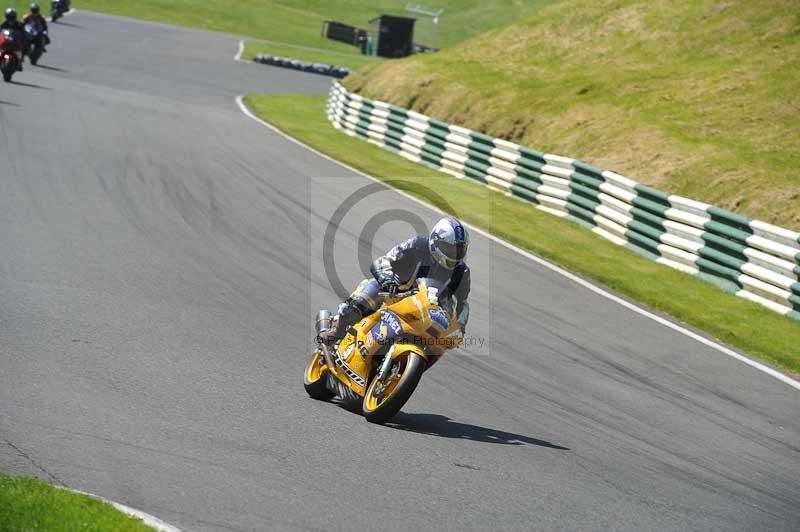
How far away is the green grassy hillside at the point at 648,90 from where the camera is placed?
72.9 ft

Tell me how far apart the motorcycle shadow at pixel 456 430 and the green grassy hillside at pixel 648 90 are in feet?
38.6

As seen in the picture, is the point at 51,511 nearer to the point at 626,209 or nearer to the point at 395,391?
the point at 395,391

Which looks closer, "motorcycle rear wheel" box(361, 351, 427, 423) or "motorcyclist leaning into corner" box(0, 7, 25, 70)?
"motorcycle rear wheel" box(361, 351, 427, 423)

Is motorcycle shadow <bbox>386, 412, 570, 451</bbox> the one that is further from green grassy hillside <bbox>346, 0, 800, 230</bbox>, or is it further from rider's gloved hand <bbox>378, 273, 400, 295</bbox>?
green grassy hillside <bbox>346, 0, 800, 230</bbox>

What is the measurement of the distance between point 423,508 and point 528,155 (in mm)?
17556

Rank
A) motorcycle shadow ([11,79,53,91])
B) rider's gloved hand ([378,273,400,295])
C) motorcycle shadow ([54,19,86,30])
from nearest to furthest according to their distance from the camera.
→ rider's gloved hand ([378,273,400,295]) → motorcycle shadow ([11,79,53,91]) → motorcycle shadow ([54,19,86,30])

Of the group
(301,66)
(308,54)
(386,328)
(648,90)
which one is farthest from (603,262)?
(308,54)

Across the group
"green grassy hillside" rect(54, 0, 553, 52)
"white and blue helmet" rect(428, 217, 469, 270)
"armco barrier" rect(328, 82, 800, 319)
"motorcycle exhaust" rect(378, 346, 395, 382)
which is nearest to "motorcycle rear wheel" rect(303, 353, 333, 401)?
"motorcycle exhaust" rect(378, 346, 395, 382)

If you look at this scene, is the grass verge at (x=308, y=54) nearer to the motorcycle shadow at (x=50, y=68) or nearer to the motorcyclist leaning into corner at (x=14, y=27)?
the motorcycle shadow at (x=50, y=68)

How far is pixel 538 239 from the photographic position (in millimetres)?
18328

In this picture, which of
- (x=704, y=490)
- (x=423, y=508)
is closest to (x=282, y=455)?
(x=423, y=508)

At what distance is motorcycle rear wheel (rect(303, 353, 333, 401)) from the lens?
28.5 ft

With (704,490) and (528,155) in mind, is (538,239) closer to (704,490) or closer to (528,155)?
(528,155)

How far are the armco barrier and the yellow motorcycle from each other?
27.6 ft
